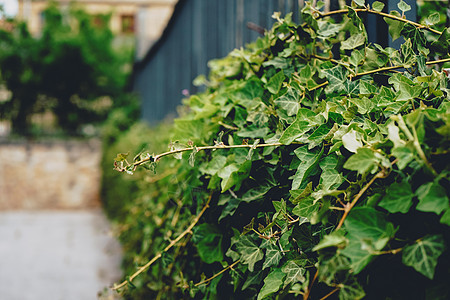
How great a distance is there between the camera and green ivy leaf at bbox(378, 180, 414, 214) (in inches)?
28.1

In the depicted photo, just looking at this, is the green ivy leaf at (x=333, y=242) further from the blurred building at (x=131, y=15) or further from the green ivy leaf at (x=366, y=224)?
the blurred building at (x=131, y=15)

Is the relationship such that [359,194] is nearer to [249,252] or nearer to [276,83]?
[249,252]

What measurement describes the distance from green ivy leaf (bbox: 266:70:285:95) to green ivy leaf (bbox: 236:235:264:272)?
0.47 metres

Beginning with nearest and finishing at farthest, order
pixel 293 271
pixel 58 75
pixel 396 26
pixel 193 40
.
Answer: pixel 293 271 → pixel 396 26 → pixel 193 40 → pixel 58 75

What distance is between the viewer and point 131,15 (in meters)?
20.2

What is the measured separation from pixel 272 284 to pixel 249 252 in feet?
0.45

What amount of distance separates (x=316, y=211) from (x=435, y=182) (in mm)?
261

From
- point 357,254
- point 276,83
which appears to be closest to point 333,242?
point 357,254

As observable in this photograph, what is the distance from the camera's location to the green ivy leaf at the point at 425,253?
0.67 meters

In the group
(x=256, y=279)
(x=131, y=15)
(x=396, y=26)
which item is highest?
(x=131, y=15)

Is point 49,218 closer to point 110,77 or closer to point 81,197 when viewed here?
point 81,197

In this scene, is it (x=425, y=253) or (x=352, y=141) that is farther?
(x=352, y=141)

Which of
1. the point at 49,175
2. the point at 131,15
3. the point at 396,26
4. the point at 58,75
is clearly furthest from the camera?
the point at 131,15

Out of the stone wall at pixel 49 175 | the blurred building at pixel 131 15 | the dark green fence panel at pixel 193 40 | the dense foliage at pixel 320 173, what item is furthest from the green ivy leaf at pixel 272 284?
the stone wall at pixel 49 175
